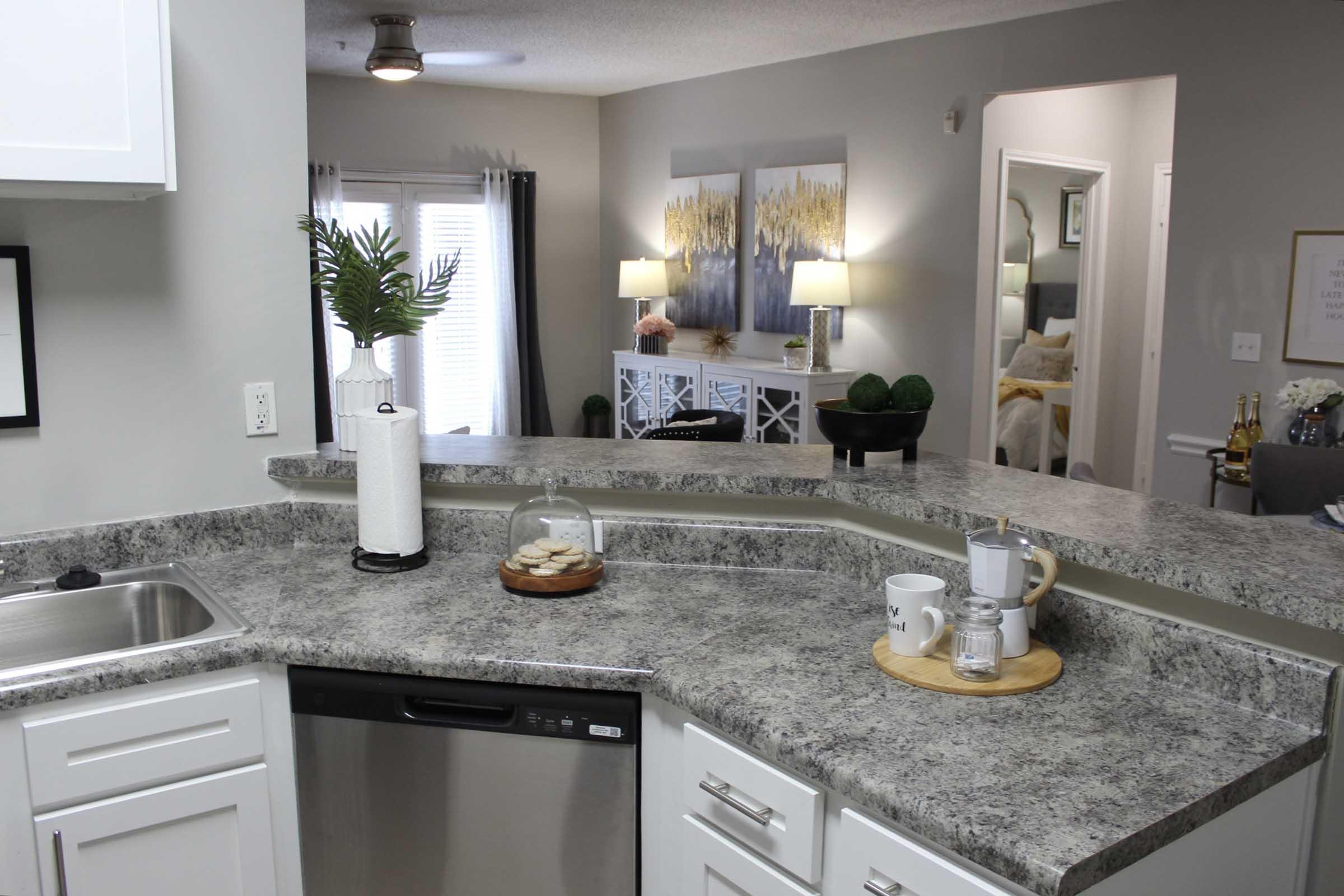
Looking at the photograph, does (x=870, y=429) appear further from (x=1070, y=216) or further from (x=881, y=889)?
(x=1070, y=216)

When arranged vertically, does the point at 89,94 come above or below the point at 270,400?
above

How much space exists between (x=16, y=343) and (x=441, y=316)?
16.0 feet

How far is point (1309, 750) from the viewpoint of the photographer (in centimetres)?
136

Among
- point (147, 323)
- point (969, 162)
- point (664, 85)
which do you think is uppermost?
point (664, 85)

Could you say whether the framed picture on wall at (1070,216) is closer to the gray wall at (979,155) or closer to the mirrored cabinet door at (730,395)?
the gray wall at (979,155)

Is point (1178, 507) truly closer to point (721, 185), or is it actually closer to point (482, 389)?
point (721, 185)

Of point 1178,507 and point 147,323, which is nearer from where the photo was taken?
point 1178,507

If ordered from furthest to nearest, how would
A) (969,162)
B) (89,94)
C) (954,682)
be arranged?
(969,162) → (89,94) → (954,682)

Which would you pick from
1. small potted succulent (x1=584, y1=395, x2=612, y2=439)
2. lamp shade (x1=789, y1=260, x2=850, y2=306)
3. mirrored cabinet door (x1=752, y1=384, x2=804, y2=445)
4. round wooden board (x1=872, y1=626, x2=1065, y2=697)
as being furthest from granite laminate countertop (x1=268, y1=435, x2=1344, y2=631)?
small potted succulent (x1=584, y1=395, x2=612, y2=439)

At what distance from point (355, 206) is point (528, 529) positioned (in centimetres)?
519

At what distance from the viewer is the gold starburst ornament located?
6375mm

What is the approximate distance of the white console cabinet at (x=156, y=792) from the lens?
1597 millimetres

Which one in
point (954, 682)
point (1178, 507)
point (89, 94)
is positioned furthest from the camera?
point (1178, 507)

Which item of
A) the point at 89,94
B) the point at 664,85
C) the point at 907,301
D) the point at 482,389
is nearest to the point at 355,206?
the point at 482,389
